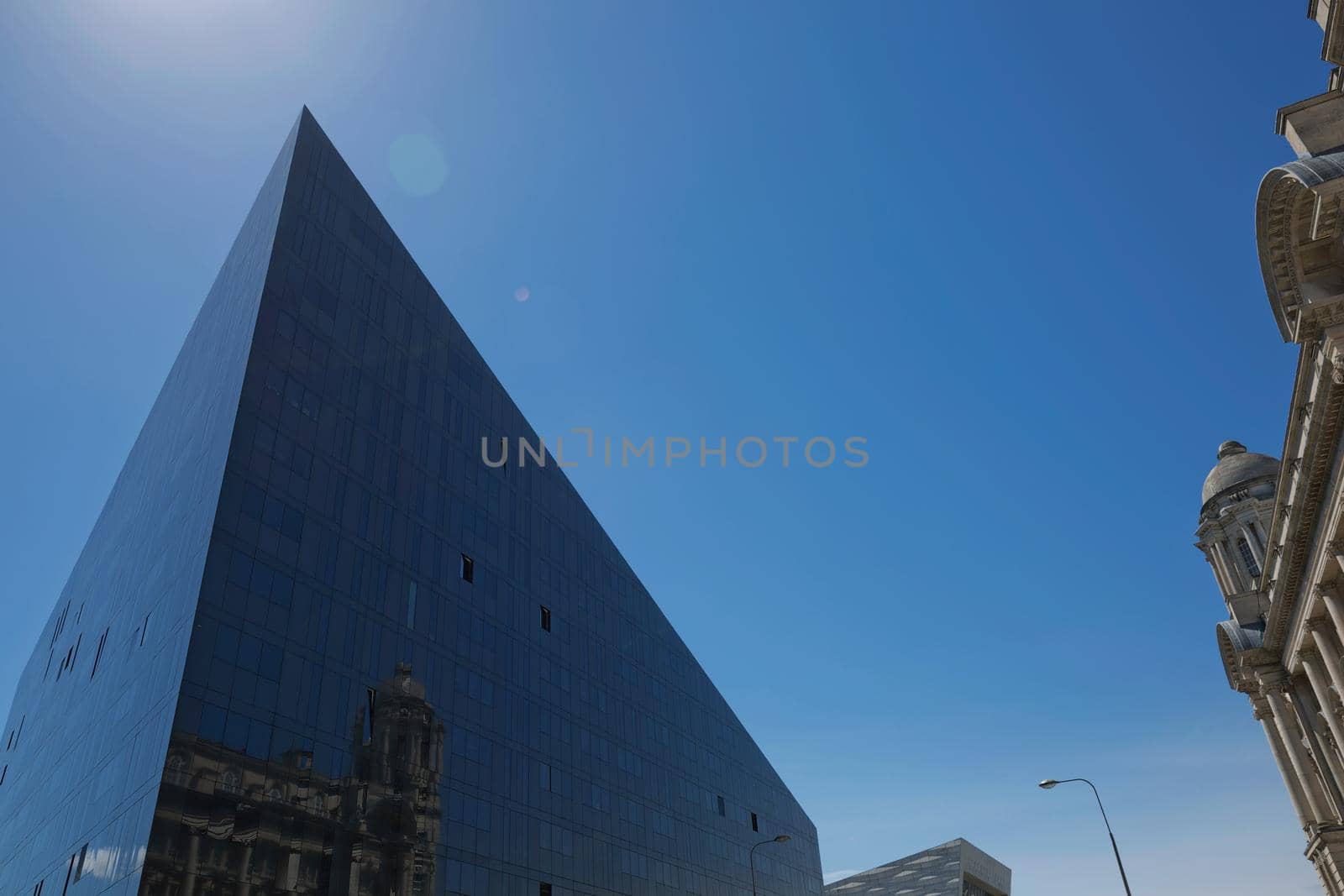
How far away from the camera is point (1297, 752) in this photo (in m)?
53.2

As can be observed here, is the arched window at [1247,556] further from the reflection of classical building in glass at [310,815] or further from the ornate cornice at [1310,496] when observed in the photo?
the reflection of classical building in glass at [310,815]

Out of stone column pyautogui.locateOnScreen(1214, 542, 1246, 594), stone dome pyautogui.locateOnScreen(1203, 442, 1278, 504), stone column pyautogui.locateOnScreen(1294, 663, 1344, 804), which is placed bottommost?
stone column pyautogui.locateOnScreen(1294, 663, 1344, 804)

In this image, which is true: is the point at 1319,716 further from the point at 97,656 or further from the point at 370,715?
the point at 97,656

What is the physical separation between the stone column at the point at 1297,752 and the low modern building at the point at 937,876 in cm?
9138

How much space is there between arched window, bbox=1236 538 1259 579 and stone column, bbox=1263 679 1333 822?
1687 centimetres

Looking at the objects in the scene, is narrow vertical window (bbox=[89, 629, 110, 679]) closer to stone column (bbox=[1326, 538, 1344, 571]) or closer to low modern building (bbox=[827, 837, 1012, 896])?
stone column (bbox=[1326, 538, 1344, 571])

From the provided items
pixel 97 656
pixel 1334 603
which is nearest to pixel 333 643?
pixel 97 656

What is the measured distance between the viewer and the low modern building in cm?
13438

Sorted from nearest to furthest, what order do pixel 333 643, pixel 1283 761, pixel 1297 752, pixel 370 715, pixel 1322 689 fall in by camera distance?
pixel 333 643, pixel 370 715, pixel 1322 689, pixel 1297 752, pixel 1283 761

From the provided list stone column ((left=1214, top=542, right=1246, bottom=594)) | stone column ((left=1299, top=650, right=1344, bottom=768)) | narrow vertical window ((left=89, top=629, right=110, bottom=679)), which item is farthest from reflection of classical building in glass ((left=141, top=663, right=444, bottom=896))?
stone column ((left=1214, top=542, right=1246, bottom=594))

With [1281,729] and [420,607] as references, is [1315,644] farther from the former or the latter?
[420,607]

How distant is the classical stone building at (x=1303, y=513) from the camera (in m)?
26.1

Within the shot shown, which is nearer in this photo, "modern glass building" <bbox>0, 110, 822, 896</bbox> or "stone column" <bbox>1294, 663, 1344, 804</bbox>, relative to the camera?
"modern glass building" <bbox>0, 110, 822, 896</bbox>

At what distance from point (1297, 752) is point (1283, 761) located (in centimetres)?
543
